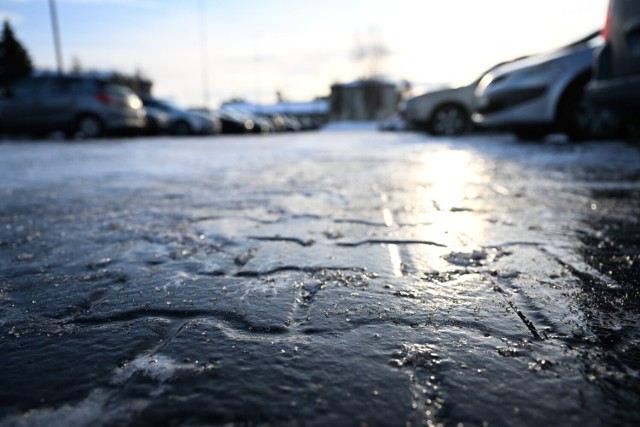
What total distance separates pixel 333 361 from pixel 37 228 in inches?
74.5

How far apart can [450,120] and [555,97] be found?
4325 mm

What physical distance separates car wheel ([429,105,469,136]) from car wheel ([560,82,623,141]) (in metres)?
3.98

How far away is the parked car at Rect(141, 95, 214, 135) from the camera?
16.0 meters

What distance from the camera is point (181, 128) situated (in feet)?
53.1

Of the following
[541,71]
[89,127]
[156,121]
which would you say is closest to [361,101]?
[156,121]

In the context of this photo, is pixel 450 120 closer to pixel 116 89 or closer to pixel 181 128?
pixel 116 89

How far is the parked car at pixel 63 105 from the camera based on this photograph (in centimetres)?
1130

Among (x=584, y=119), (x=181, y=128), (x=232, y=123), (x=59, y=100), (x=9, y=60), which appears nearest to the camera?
(x=584, y=119)

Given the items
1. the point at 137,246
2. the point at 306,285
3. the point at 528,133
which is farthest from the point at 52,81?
the point at 306,285

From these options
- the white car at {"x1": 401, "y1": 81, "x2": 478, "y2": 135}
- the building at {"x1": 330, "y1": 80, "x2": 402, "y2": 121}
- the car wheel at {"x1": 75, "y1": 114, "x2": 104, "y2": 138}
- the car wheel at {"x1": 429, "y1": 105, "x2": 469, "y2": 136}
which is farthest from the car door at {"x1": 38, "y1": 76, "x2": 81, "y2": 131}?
the building at {"x1": 330, "y1": 80, "x2": 402, "y2": 121}

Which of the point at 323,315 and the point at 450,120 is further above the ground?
the point at 450,120

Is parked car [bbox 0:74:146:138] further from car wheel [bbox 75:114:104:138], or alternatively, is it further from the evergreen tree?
the evergreen tree

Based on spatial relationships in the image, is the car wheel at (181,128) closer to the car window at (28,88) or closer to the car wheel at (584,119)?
the car window at (28,88)

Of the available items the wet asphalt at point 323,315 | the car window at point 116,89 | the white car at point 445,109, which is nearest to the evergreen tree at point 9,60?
the car window at point 116,89
